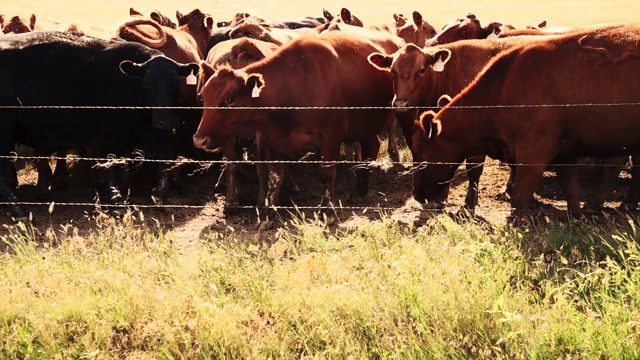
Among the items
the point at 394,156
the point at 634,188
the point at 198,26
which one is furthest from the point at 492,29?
the point at 198,26

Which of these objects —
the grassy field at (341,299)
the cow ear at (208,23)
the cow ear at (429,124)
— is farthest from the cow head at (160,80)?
the cow ear at (208,23)

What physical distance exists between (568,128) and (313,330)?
10.6 feet

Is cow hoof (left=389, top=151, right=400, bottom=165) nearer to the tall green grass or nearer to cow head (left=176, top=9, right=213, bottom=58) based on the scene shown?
the tall green grass

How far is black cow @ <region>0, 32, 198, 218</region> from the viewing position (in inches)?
351

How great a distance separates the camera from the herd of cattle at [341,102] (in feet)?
23.9

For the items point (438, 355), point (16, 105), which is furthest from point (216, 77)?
point (438, 355)

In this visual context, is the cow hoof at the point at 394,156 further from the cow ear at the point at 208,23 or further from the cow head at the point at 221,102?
the cow ear at the point at 208,23

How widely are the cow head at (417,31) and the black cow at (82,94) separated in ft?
21.7

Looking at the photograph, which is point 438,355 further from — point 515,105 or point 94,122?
point 94,122

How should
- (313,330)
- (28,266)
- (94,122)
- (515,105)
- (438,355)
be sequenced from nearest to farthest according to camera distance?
(438,355) → (313,330) → (28,266) → (515,105) → (94,122)

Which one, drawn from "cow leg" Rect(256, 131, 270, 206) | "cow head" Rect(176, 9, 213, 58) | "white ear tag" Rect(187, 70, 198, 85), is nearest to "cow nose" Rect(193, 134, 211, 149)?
"cow leg" Rect(256, 131, 270, 206)

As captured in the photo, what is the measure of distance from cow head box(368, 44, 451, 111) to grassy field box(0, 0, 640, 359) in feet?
7.83

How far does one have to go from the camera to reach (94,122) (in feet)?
30.2

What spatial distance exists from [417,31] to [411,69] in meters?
6.69
